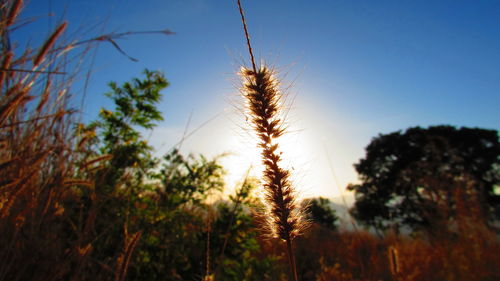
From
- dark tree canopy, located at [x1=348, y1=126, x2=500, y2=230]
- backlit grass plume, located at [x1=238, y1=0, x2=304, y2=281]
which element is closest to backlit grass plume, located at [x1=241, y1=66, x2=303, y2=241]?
backlit grass plume, located at [x1=238, y1=0, x2=304, y2=281]

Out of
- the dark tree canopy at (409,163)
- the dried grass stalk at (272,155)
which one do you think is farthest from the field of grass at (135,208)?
the dark tree canopy at (409,163)

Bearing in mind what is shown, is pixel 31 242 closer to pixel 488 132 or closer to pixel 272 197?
pixel 272 197

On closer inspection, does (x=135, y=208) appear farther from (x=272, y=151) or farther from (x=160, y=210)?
(x=272, y=151)

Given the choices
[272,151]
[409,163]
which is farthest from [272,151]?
Answer: [409,163]

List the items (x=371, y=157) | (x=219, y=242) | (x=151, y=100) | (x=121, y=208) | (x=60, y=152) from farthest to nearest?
1. (x=371, y=157)
2. (x=151, y=100)
3. (x=219, y=242)
4. (x=121, y=208)
5. (x=60, y=152)

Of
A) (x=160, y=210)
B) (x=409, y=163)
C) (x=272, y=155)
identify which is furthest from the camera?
(x=409, y=163)

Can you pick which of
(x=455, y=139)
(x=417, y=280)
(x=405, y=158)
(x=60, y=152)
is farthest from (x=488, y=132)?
(x=60, y=152)

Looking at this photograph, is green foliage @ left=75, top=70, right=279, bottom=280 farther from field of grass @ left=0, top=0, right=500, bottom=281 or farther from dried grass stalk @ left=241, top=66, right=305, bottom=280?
dried grass stalk @ left=241, top=66, right=305, bottom=280

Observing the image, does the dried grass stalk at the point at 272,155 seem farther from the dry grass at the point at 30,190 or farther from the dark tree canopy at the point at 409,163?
the dark tree canopy at the point at 409,163
